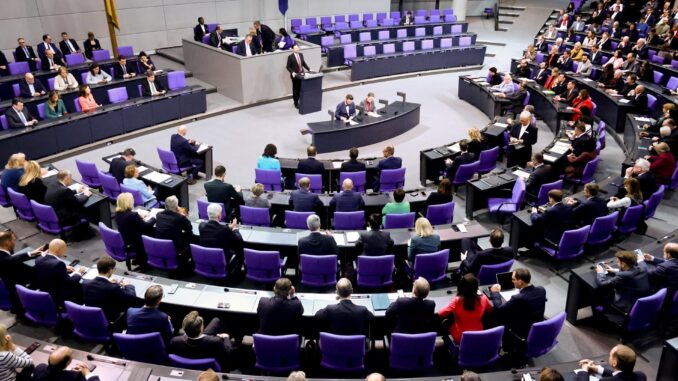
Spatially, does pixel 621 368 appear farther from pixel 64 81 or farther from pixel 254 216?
pixel 64 81

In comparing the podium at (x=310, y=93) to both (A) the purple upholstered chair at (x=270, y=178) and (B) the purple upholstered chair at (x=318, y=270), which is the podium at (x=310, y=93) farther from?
(B) the purple upholstered chair at (x=318, y=270)

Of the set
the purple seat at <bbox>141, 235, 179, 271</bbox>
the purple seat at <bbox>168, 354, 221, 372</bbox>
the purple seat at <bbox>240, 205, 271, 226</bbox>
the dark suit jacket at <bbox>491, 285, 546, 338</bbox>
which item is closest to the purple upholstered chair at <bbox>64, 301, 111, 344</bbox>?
the purple seat at <bbox>168, 354, 221, 372</bbox>

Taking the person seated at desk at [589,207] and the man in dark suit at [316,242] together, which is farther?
the person seated at desk at [589,207]

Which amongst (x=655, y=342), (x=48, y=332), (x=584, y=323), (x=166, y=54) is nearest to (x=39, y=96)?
(x=166, y=54)

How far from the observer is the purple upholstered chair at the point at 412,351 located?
5.78m

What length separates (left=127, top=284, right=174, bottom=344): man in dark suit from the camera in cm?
581

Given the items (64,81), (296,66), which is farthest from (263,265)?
(296,66)

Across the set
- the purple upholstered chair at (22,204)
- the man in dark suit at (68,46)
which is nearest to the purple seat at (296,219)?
the purple upholstered chair at (22,204)

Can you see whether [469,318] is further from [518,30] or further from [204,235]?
[518,30]

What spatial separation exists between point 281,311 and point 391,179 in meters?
5.10

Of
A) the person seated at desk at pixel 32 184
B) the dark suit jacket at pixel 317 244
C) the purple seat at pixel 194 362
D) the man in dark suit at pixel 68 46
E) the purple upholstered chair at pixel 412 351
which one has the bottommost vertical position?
the purple upholstered chair at pixel 412 351

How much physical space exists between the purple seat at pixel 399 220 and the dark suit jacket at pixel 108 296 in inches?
155

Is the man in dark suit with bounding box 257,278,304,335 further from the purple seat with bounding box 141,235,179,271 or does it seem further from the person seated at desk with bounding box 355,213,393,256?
the purple seat with bounding box 141,235,179,271

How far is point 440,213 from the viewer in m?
9.01
